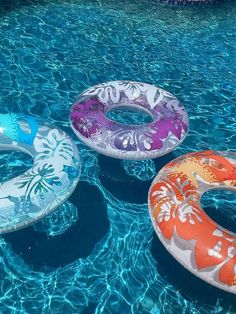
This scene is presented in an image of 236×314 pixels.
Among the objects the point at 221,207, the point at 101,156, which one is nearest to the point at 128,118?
the point at 101,156

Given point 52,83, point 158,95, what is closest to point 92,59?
point 52,83

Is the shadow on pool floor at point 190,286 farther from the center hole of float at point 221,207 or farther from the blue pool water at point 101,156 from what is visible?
the center hole of float at point 221,207

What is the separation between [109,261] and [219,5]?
345 inches

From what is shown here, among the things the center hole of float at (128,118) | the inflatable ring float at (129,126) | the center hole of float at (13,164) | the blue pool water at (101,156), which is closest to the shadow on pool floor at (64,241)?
the blue pool water at (101,156)

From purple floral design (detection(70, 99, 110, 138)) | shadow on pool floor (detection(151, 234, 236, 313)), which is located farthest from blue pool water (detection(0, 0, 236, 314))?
purple floral design (detection(70, 99, 110, 138))

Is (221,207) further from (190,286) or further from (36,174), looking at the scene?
(36,174)

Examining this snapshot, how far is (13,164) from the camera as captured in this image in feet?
17.9

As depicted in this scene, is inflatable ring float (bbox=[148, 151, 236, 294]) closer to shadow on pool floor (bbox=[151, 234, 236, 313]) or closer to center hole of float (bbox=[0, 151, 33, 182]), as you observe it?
shadow on pool floor (bbox=[151, 234, 236, 313])

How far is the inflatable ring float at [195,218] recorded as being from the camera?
3738 mm

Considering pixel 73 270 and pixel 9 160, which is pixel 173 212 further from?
pixel 9 160

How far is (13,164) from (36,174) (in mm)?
1453

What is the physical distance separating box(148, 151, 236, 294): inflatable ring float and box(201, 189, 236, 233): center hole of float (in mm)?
728

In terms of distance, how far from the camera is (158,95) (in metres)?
5.44

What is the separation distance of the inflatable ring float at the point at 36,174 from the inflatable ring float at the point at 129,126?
1.36ft
